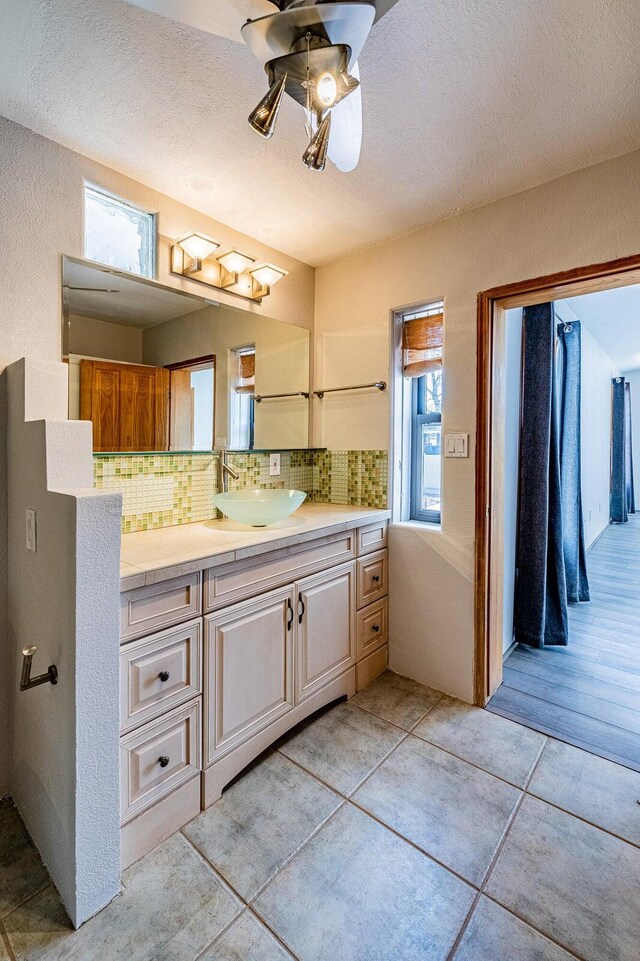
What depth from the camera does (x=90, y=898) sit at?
114 centimetres

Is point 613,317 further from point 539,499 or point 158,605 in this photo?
point 158,605

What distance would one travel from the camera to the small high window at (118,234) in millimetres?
1678

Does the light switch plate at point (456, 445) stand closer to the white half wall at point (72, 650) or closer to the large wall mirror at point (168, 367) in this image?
the large wall mirror at point (168, 367)

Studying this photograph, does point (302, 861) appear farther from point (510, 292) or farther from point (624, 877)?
point (510, 292)

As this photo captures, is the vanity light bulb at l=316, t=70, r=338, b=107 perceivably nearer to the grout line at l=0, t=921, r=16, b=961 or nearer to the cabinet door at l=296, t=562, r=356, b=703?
the cabinet door at l=296, t=562, r=356, b=703

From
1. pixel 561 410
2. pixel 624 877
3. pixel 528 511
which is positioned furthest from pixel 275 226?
pixel 624 877

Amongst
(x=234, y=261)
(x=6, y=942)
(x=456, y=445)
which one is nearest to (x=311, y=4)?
(x=234, y=261)

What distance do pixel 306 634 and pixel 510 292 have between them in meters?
1.77

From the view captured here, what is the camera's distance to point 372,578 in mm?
2277

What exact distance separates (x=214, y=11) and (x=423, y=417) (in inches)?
75.3

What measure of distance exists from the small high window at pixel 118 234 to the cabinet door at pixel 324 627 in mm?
1537

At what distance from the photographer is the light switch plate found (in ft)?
6.81

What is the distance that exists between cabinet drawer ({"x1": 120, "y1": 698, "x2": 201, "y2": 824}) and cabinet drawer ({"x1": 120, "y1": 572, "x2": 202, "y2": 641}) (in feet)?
1.01

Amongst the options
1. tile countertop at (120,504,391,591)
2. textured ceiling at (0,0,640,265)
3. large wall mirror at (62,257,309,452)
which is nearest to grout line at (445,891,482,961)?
tile countertop at (120,504,391,591)
